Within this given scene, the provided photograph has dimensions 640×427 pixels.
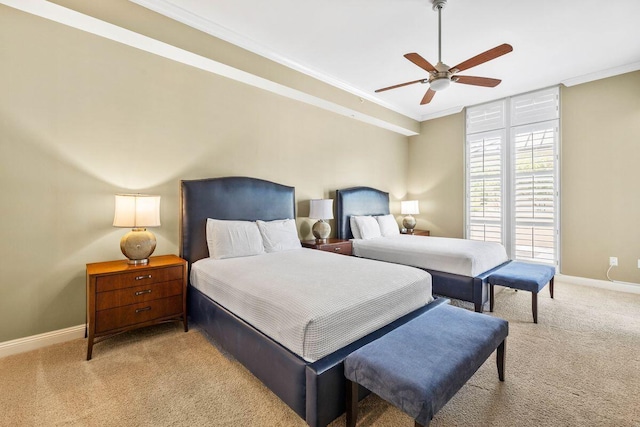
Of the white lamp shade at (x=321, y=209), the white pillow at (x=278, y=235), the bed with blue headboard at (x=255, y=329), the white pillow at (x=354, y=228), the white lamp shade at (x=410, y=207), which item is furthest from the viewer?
the white lamp shade at (x=410, y=207)

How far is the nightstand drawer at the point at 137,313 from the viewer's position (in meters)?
2.24

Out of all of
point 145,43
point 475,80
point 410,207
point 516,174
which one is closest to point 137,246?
point 145,43

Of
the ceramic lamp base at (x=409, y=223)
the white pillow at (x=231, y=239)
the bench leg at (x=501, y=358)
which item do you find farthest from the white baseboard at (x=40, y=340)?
the ceramic lamp base at (x=409, y=223)

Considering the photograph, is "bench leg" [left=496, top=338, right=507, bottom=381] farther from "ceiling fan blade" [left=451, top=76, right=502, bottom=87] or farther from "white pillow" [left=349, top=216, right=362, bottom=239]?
"white pillow" [left=349, top=216, right=362, bottom=239]

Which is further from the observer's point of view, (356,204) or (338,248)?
(356,204)

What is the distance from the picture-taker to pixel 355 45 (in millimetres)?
3264

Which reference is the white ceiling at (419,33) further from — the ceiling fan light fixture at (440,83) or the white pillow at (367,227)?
the white pillow at (367,227)

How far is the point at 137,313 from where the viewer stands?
2.39 metres

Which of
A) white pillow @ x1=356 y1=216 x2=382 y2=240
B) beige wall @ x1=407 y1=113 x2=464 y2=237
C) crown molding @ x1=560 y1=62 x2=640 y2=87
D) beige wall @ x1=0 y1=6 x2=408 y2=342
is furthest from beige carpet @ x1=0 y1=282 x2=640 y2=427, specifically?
crown molding @ x1=560 y1=62 x2=640 y2=87

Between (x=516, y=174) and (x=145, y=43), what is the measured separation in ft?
17.5

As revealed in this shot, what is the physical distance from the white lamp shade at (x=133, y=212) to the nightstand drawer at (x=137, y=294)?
0.53 m

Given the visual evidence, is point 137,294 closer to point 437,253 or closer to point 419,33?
point 437,253

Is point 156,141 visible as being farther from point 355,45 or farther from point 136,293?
point 355,45

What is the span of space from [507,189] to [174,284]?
5.09 m
